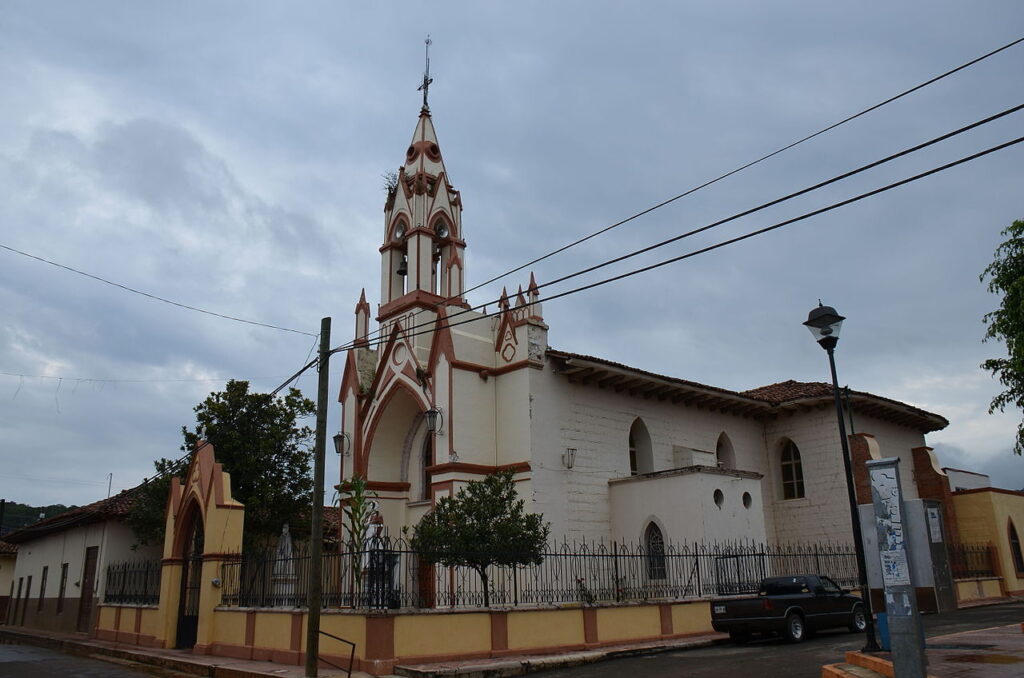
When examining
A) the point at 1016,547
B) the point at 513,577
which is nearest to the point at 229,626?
the point at 513,577

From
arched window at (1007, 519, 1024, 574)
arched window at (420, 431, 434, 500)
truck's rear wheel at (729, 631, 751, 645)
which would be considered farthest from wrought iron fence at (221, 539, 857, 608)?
arched window at (1007, 519, 1024, 574)

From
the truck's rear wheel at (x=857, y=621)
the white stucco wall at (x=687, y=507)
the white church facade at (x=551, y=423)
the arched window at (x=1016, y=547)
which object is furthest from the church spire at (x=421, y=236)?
the arched window at (x=1016, y=547)

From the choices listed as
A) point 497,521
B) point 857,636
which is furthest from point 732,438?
point 497,521

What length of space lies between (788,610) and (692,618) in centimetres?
270

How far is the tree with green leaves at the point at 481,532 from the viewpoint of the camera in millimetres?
16312

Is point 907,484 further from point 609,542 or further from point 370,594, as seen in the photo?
point 370,594

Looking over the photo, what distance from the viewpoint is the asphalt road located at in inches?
495

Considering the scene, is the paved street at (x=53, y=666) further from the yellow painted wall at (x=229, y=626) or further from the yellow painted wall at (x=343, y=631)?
the yellow painted wall at (x=343, y=631)

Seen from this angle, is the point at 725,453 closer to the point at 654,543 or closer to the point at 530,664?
the point at 654,543

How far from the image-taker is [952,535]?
97.2 ft

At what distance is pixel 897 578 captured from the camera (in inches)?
294

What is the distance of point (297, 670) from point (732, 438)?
18708mm

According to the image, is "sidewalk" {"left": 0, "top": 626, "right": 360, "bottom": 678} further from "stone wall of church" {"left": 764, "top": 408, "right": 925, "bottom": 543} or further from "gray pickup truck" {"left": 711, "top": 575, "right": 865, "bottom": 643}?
"stone wall of church" {"left": 764, "top": 408, "right": 925, "bottom": 543}

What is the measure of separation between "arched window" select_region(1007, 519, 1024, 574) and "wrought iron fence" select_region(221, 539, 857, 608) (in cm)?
972
